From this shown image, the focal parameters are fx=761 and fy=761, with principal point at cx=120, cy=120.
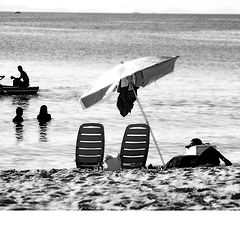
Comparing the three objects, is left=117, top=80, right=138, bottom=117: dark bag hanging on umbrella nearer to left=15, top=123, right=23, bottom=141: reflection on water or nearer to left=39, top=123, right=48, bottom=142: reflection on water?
left=39, top=123, right=48, bottom=142: reflection on water

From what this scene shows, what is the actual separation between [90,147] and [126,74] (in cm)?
171

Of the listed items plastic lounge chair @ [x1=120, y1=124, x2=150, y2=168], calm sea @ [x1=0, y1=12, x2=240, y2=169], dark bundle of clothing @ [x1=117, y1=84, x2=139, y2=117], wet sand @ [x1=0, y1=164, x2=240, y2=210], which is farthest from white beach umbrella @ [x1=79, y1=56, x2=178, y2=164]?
calm sea @ [x1=0, y1=12, x2=240, y2=169]

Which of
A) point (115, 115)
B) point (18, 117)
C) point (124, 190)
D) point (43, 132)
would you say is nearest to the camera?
point (124, 190)

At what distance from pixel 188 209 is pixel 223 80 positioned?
44.2 meters

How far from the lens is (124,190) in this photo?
10.6m

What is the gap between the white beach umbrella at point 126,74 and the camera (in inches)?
516

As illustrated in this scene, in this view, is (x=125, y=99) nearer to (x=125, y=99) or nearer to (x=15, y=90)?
(x=125, y=99)

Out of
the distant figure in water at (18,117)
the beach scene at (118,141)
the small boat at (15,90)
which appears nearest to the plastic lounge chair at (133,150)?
the beach scene at (118,141)

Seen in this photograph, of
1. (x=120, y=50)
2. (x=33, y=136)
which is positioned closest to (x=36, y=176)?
(x=33, y=136)

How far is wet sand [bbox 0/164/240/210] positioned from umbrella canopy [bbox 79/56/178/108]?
4.87ft

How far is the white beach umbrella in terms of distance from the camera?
13.1m

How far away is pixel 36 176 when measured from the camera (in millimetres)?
11930

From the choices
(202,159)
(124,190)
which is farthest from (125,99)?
(124,190)

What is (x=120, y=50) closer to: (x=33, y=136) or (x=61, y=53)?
(x=61, y=53)
